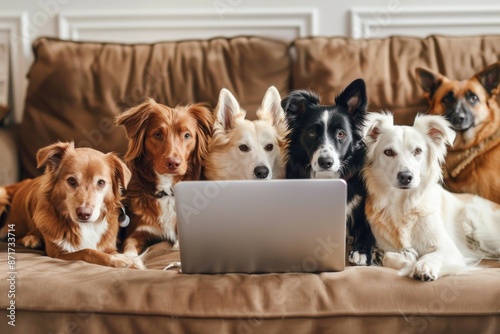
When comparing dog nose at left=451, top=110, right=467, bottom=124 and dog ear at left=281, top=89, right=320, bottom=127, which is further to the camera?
Result: dog nose at left=451, top=110, right=467, bottom=124

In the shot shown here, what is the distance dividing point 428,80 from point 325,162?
0.70 m

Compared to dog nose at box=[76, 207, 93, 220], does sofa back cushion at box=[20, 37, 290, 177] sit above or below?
above

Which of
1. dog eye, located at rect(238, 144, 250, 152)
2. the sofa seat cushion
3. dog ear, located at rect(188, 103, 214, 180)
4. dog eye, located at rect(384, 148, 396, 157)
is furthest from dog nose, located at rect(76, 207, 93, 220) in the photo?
dog eye, located at rect(384, 148, 396, 157)

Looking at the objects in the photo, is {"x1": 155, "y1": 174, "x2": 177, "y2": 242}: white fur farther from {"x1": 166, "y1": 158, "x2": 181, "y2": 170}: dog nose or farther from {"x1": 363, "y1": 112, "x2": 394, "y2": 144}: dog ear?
{"x1": 363, "y1": 112, "x2": 394, "y2": 144}: dog ear

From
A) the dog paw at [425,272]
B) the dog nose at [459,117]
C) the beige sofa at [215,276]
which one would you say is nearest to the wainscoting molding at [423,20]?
the beige sofa at [215,276]

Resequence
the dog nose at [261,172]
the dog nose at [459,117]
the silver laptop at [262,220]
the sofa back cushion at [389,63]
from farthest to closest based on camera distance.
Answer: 1. the sofa back cushion at [389,63]
2. the dog nose at [459,117]
3. the dog nose at [261,172]
4. the silver laptop at [262,220]

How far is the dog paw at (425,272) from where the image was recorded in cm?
132

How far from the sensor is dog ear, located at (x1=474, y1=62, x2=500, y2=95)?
184 centimetres

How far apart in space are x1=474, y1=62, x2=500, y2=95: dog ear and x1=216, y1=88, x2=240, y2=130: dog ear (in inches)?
34.7

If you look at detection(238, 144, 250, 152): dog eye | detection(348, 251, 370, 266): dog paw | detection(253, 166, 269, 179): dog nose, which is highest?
detection(238, 144, 250, 152): dog eye

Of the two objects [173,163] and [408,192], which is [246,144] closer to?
[173,163]

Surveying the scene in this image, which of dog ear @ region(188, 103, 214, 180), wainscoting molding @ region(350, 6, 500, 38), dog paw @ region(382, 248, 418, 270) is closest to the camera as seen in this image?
dog paw @ region(382, 248, 418, 270)

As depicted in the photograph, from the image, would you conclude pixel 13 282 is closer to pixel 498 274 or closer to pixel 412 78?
→ pixel 498 274

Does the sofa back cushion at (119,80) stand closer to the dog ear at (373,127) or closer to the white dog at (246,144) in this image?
the white dog at (246,144)
